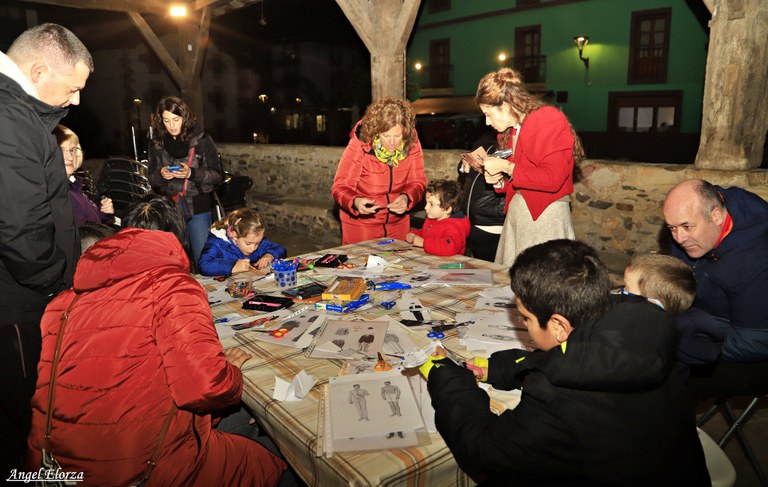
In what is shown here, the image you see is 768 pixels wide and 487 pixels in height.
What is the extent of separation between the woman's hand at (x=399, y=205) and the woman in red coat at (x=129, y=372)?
7.85 ft

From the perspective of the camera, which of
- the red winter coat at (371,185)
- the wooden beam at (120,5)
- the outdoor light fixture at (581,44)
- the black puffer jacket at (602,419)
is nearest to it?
the black puffer jacket at (602,419)

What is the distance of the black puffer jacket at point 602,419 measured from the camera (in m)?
1.31

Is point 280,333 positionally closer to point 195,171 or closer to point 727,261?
point 727,261

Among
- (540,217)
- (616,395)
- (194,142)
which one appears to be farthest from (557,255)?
(194,142)

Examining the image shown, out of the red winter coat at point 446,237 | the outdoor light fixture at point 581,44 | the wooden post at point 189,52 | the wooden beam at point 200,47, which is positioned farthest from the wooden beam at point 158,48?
the outdoor light fixture at point 581,44

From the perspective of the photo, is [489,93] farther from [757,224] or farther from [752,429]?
[752,429]

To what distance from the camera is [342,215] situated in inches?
165

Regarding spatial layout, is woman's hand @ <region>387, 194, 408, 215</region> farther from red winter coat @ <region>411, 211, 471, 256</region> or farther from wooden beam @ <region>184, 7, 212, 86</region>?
wooden beam @ <region>184, 7, 212, 86</region>

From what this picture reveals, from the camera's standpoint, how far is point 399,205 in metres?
3.93

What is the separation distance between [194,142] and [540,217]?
3175 mm

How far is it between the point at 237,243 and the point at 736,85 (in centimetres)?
444

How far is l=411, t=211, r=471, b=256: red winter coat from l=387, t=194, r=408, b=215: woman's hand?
0.35 metres

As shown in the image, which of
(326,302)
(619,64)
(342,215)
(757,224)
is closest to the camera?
(757,224)

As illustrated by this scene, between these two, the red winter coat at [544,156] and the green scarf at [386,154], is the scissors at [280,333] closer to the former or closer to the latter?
the red winter coat at [544,156]
